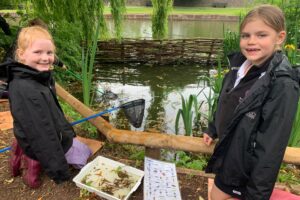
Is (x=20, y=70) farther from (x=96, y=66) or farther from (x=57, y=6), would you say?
(x=96, y=66)

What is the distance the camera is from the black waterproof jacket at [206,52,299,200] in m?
1.36

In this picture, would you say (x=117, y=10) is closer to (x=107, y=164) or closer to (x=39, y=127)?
(x=107, y=164)

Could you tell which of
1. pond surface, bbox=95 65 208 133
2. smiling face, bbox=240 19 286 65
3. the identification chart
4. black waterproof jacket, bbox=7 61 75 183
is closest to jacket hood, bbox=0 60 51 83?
black waterproof jacket, bbox=7 61 75 183

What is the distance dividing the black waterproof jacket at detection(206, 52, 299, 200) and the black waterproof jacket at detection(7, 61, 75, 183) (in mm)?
1078

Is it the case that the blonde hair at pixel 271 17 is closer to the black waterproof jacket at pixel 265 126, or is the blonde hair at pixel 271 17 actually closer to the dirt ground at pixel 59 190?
the black waterproof jacket at pixel 265 126

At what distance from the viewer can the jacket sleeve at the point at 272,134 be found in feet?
4.45

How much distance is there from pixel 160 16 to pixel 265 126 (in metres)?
7.68

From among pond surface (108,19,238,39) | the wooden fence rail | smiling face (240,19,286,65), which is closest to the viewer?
smiling face (240,19,286,65)

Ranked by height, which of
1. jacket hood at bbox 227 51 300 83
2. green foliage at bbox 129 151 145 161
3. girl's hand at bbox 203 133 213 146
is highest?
jacket hood at bbox 227 51 300 83

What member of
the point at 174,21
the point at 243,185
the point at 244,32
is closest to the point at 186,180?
the point at 243,185

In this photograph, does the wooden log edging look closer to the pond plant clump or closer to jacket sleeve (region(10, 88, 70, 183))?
the pond plant clump

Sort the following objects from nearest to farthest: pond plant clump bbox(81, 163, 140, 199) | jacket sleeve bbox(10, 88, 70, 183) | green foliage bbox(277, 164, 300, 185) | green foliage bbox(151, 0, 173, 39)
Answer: jacket sleeve bbox(10, 88, 70, 183), pond plant clump bbox(81, 163, 140, 199), green foliage bbox(277, 164, 300, 185), green foliage bbox(151, 0, 173, 39)

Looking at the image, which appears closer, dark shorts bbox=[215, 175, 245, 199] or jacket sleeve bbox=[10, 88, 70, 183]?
dark shorts bbox=[215, 175, 245, 199]

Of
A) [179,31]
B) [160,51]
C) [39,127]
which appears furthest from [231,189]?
[179,31]
